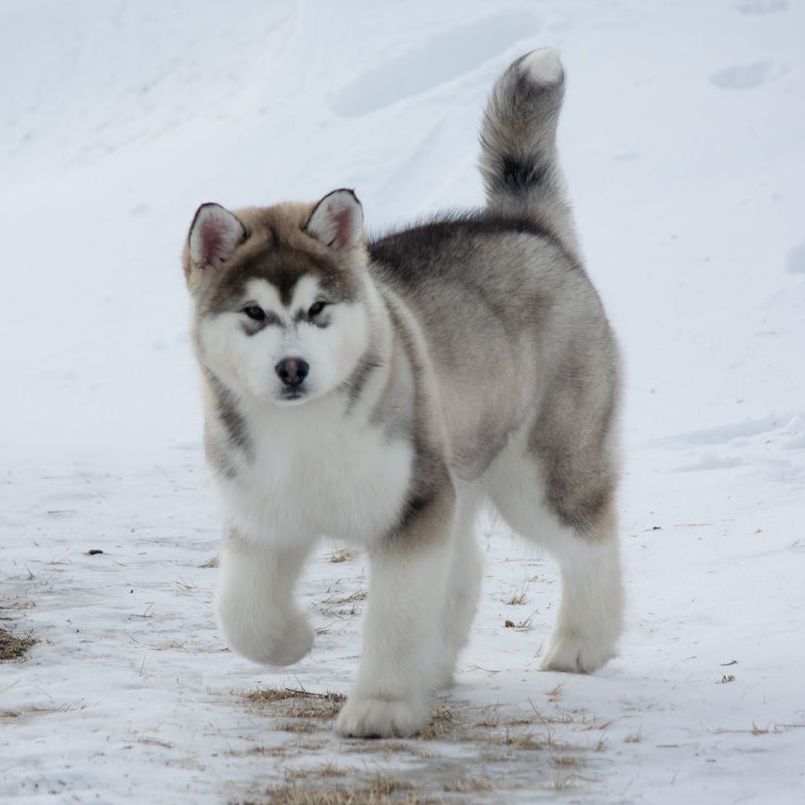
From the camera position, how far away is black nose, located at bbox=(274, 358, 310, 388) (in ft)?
12.0

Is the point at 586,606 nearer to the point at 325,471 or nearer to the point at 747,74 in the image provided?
the point at 325,471

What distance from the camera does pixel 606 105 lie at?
42.7ft

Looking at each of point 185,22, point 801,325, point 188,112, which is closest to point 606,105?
point 801,325

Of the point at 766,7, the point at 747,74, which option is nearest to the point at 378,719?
the point at 747,74

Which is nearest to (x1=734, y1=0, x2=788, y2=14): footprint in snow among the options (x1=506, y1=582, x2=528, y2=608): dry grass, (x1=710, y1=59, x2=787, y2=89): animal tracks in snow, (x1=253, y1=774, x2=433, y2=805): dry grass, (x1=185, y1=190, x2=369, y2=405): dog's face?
(x1=710, y1=59, x2=787, y2=89): animal tracks in snow

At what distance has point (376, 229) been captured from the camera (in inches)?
242

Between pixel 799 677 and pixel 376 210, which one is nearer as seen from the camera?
pixel 799 677

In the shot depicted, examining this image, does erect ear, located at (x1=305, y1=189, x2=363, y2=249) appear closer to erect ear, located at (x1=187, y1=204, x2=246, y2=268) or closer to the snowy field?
erect ear, located at (x1=187, y1=204, x2=246, y2=268)

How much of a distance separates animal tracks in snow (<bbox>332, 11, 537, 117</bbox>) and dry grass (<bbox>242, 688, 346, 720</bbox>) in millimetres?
10431

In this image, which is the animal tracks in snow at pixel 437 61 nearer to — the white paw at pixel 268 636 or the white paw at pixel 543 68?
the white paw at pixel 543 68

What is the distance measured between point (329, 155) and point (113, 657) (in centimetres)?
930

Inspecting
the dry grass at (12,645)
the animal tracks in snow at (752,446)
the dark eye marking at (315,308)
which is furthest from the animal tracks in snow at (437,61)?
the dark eye marking at (315,308)

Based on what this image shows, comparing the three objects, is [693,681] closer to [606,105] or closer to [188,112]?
[606,105]

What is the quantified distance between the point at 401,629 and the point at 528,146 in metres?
2.19
